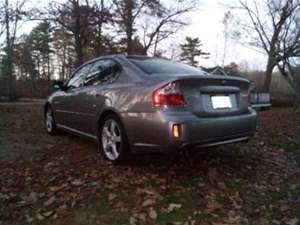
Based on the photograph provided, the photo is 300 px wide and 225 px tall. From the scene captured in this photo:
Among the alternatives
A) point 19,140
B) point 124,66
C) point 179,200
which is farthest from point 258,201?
point 19,140

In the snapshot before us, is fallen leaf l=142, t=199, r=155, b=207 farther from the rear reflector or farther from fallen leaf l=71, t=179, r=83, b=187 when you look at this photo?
fallen leaf l=71, t=179, r=83, b=187

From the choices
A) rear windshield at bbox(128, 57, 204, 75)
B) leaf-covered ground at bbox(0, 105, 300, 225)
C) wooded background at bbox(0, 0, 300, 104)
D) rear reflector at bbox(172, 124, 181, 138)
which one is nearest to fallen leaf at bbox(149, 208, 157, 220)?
leaf-covered ground at bbox(0, 105, 300, 225)

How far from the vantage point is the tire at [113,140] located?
3914 mm

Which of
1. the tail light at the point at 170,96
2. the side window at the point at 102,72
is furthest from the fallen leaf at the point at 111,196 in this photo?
the side window at the point at 102,72

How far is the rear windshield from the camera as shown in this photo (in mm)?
4016

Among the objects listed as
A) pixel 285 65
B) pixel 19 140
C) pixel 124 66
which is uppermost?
pixel 285 65

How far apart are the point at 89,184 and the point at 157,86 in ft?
4.42

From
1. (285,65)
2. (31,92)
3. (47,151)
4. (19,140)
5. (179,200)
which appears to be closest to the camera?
(179,200)

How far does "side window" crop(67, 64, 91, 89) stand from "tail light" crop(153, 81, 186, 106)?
2119 mm

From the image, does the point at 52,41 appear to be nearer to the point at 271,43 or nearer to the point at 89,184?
the point at 271,43

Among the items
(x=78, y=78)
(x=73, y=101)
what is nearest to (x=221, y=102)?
(x=73, y=101)

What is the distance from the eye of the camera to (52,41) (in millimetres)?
35562

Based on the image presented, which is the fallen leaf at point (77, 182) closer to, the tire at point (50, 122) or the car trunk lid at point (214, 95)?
the car trunk lid at point (214, 95)

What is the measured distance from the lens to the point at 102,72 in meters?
4.64
